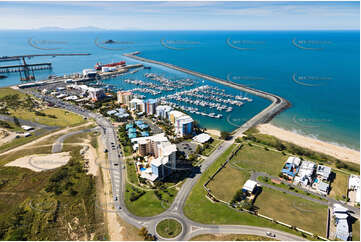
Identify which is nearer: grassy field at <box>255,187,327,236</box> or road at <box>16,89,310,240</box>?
road at <box>16,89,310,240</box>

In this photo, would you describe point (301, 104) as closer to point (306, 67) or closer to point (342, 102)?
point (342, 102)

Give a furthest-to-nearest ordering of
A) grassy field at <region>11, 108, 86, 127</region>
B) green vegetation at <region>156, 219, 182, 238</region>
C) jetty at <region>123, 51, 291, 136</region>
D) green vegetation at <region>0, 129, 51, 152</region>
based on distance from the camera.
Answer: jetty at <region>123, 51, 291, 136</region> → grassy field at <region>11, 108, 86, 127</region> → green vegetation at <region>0, 129, 51, 152</region> → green vegetation at <region>156, 219, 182, 238</region>

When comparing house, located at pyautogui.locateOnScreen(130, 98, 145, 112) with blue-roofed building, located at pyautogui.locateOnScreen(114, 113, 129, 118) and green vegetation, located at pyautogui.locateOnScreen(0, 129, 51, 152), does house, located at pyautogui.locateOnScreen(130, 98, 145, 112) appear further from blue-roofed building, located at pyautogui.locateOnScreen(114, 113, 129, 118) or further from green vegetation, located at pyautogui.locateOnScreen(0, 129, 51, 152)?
green vegetation, located at pyautogui.locateOnScreen(0, 129, 51, 152)

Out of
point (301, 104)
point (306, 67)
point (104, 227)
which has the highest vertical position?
point (306, 67)

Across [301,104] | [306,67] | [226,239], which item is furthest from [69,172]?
[306,67]

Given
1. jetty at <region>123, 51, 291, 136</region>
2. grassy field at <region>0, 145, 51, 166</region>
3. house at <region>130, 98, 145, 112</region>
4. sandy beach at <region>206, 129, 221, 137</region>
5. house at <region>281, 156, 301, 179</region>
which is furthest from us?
house at <region>130, 98, 145, 112</region>

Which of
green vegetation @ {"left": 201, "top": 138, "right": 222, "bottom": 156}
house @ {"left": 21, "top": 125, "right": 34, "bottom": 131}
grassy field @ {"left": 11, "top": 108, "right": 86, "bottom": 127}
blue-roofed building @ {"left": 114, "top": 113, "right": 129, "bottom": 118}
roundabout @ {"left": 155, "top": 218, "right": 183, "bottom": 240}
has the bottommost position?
roundabout @ {"left": 155, "top": 218, "right": 183, "bottom": 240}

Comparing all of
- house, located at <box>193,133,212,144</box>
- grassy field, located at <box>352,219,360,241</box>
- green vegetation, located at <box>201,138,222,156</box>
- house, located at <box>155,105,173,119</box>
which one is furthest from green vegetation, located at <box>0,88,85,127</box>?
grassy field, located at <box>352,219,360,241</box>
